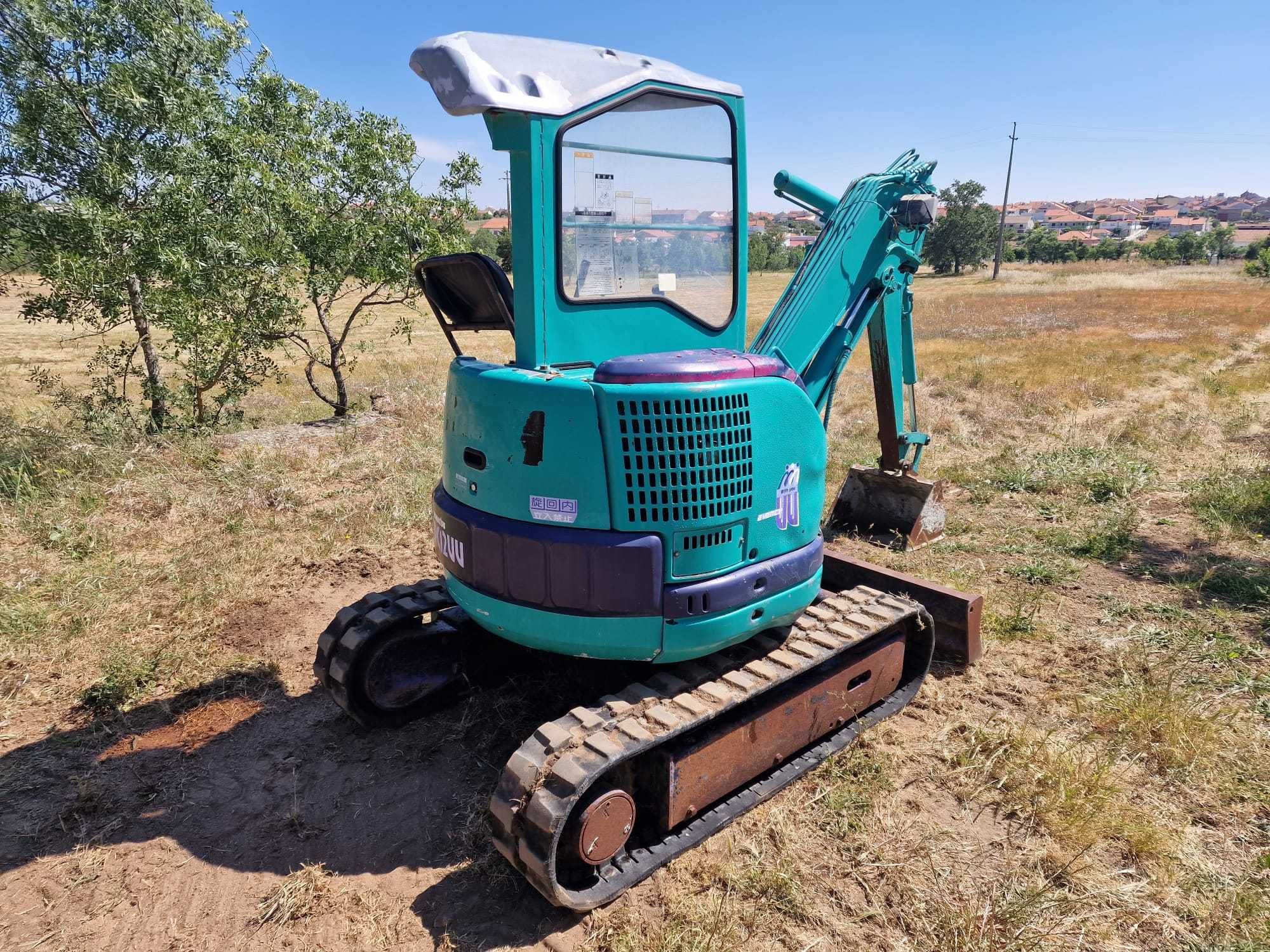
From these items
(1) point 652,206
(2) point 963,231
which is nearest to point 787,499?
(1) point 652,206

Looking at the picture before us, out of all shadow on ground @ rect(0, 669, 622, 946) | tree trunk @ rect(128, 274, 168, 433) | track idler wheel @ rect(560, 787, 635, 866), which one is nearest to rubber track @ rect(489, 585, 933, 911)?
track idler wheel @ rect(560, 787, 635, 866)

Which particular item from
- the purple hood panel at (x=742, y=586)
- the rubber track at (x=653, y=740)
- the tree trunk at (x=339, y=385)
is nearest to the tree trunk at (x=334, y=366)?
the tree trunk at (x=339, y=385)

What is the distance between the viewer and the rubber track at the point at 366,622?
14.0 feet

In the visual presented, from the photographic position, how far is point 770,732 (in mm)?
3816

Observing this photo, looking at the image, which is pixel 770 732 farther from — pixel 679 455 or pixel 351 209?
pixel 351 209

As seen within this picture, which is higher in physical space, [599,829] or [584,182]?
[584,182]

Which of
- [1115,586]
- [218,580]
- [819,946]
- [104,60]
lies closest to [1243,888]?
[819,946]

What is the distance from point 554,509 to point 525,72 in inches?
70.5

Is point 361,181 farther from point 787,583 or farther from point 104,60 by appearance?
point 787,583

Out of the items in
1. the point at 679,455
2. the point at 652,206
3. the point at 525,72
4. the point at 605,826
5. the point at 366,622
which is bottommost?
the point at 605,826

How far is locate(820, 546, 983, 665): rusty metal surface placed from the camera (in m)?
4.97

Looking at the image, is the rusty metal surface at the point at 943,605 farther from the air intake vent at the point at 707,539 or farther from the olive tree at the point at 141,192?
the olive tree at the point at 141,192

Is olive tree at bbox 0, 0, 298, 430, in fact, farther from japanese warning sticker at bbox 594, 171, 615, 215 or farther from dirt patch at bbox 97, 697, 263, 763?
japanese warning sticker at bbox 594, 171, 615, 215

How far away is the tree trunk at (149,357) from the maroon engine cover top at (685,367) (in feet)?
27.7
